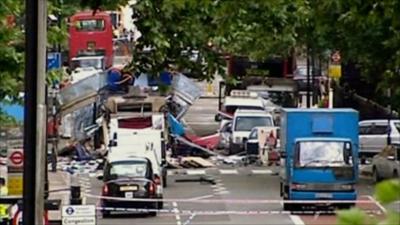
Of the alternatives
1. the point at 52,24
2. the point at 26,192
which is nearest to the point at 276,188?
the point at 52,24

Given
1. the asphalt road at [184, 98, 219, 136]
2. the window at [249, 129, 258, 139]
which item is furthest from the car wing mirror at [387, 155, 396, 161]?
the asphalt road at [184, 98, 219, 136]

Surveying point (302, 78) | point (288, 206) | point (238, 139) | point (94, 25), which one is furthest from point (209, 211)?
point (94, 25)

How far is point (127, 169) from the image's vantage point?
3195 cm

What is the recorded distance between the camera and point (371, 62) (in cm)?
3484

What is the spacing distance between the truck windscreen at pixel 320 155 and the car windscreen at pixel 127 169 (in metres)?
4.05

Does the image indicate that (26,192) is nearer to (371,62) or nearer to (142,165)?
(142,165)

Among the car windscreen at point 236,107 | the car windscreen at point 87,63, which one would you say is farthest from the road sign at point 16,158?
the car windscreen at point 87,63

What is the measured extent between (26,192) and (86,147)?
39117 mm

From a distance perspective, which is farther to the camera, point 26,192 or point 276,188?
point 276,188

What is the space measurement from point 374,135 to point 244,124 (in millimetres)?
5813

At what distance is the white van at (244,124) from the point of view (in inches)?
1944

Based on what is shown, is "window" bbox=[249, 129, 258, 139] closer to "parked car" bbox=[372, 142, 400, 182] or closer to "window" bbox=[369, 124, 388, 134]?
"window" bbox=[369, 124, 388, 134]

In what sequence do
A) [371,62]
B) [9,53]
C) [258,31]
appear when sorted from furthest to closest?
[371,62], [9,53], [258,31]

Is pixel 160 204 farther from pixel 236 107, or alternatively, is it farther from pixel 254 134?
pixel 236 107
